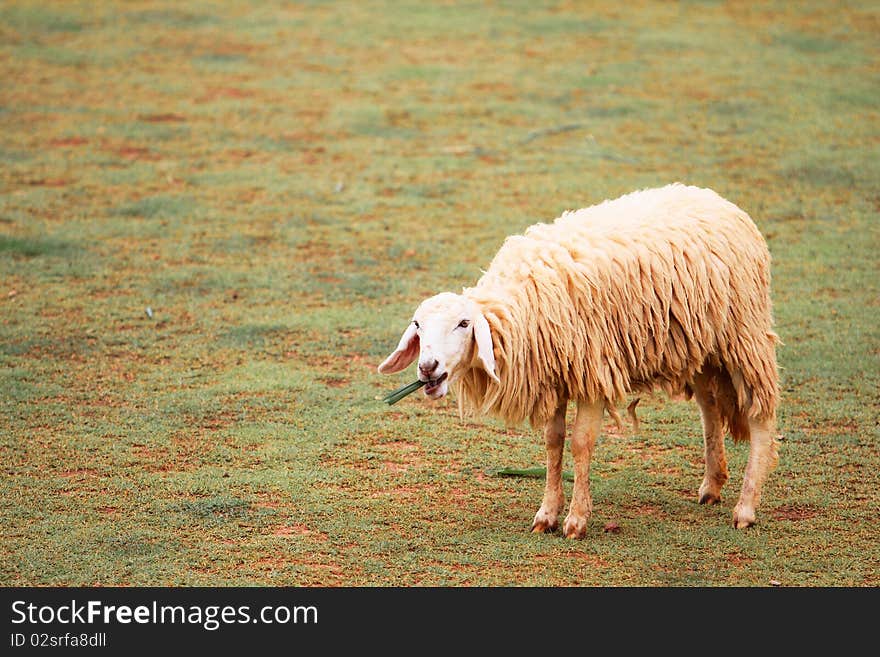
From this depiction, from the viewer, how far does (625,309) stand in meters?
6.00

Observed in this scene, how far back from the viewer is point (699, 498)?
6492 millimetres

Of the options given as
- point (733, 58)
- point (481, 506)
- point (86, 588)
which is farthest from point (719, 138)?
point (86, 588)

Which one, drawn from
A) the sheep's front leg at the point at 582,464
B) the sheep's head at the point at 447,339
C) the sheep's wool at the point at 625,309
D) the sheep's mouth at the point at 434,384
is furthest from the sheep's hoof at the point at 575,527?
the sheep's mouth at the point at 434,384

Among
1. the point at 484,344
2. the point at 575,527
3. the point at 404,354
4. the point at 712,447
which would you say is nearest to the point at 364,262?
the point at 712,447

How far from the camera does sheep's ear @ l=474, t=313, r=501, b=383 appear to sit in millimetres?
5516

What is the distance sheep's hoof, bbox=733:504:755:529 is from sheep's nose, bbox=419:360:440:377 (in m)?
1.77

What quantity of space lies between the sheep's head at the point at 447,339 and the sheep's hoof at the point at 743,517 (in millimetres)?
1483

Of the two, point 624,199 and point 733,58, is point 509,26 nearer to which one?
point 733,58

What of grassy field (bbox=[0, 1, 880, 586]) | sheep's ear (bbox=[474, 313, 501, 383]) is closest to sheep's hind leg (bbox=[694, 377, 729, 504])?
grassy field (bbox=[0, 1, 880, 586])

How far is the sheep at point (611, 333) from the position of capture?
226 inches

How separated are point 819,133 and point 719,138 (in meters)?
1.05

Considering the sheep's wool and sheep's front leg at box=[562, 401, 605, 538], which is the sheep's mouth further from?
sheep's front leg at box=[562, 401, 605, 538]

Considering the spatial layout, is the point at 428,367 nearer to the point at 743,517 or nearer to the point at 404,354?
the point at 404,354

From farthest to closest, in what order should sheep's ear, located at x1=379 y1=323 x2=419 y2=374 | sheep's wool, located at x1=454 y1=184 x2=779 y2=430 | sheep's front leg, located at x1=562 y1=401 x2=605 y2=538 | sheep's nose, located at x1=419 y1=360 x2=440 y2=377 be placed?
sheep's front leg, located at x1=562 y1=401 x2=605 y2=538 → sheep's wool, located at x1=454 y1=184 x2=779 y2=430 → sheep's ear, located at x1=379 y1=323 x2=419 y2=374 → sheep's nose, located at x1=419 y1=360 x2=440 y2=377
